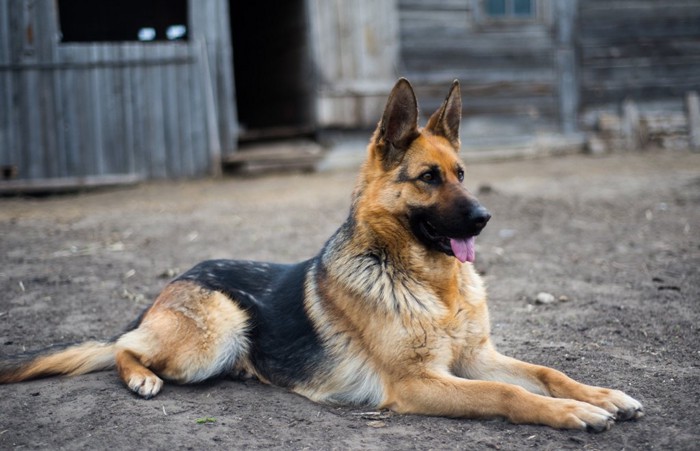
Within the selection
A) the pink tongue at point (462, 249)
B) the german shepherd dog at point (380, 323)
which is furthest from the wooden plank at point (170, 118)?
the pink tongue at point (462, 249)

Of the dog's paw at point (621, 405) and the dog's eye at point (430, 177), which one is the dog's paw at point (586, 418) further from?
the dog's eye at point (430, 177)

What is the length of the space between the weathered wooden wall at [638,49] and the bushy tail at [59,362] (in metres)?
12.0

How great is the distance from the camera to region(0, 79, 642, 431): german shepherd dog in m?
3.38

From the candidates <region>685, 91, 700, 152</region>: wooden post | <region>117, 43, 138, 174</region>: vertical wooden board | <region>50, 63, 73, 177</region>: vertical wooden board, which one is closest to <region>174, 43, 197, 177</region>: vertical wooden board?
<region>117, 43, 138, 174</region>: vertical wooden board

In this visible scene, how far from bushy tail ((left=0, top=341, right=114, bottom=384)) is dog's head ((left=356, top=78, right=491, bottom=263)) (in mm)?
1864

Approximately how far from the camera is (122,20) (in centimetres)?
1780

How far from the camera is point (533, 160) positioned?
13.0 m

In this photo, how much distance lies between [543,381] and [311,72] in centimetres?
945

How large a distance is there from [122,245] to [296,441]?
15.8 feet

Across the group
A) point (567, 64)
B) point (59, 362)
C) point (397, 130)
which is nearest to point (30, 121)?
point (59, 362)

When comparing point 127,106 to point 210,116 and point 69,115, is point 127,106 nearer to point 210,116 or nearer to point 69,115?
point 69,115

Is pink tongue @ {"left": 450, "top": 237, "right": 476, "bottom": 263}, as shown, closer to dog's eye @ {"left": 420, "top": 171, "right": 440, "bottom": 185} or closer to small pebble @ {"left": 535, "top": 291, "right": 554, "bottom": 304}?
dog's eye @ {"left": 420, "top": 171, "right": 440, "bottom": 185}

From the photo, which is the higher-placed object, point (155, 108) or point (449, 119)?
point (155, 108)

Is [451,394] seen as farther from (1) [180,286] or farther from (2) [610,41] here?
(2) [610,41]
